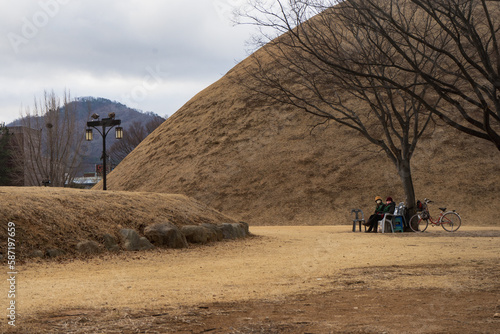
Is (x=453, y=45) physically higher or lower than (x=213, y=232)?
higher

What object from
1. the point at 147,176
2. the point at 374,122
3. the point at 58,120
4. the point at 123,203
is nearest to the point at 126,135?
the point at 147,176

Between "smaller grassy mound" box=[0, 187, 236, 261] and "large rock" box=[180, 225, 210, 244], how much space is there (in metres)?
0.37

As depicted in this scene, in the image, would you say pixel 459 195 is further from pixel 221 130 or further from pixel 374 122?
pixel 221 130

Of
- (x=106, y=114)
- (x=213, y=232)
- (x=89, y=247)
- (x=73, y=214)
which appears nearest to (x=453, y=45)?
(x=213, y=232)

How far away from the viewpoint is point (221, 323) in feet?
15.0

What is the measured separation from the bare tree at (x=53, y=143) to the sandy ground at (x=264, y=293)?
75.0 ft

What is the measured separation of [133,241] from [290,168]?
2392 centimetres

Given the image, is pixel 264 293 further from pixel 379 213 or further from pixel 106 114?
pixel 106 114

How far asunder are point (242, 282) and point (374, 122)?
99.8ft

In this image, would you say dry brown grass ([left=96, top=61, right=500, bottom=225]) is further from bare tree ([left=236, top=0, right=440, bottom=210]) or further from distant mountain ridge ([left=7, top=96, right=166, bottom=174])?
distant mountain ridge ([left=7, top=96, right=166, bottom=174])

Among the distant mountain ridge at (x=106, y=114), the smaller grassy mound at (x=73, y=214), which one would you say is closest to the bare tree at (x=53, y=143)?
the smaller grassy mound at (x=73, y=214)

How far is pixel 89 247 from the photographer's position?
9.80 meters

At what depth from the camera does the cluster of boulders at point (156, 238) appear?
9.82 m

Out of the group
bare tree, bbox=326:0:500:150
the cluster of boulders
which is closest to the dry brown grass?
bare tree, bbox=326:0:500:150
